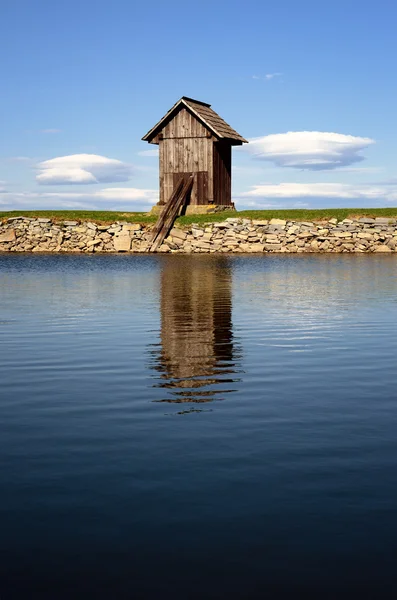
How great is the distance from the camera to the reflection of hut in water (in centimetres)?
1040

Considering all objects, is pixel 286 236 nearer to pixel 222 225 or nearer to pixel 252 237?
pixel 252 237

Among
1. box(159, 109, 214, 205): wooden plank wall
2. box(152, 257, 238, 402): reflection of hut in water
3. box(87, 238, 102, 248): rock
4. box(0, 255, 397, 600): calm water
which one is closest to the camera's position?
box(0, 255, 397, 600): calm water

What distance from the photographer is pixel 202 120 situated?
2181 inches

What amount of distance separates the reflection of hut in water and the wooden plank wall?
91.3 ft

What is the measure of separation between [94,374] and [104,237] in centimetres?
4759

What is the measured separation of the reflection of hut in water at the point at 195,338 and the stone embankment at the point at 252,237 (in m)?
25.0

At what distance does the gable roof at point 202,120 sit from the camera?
182 ft

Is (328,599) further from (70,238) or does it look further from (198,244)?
(70,238)

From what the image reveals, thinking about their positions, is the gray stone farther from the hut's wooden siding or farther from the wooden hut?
the hut's wooden siding

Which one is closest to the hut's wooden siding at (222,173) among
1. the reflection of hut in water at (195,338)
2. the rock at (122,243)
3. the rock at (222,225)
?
the rock at (222,225)

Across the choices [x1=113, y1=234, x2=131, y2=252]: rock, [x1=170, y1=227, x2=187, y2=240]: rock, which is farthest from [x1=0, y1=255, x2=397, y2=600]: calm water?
[x1=113, y1=234, x2=131, y2=252]: rock

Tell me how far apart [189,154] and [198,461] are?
51321mm

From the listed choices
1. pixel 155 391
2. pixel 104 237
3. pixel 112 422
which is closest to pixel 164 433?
pixel 112 422

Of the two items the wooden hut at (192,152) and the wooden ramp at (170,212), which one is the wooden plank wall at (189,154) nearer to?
the wooden hut at (192,152)
